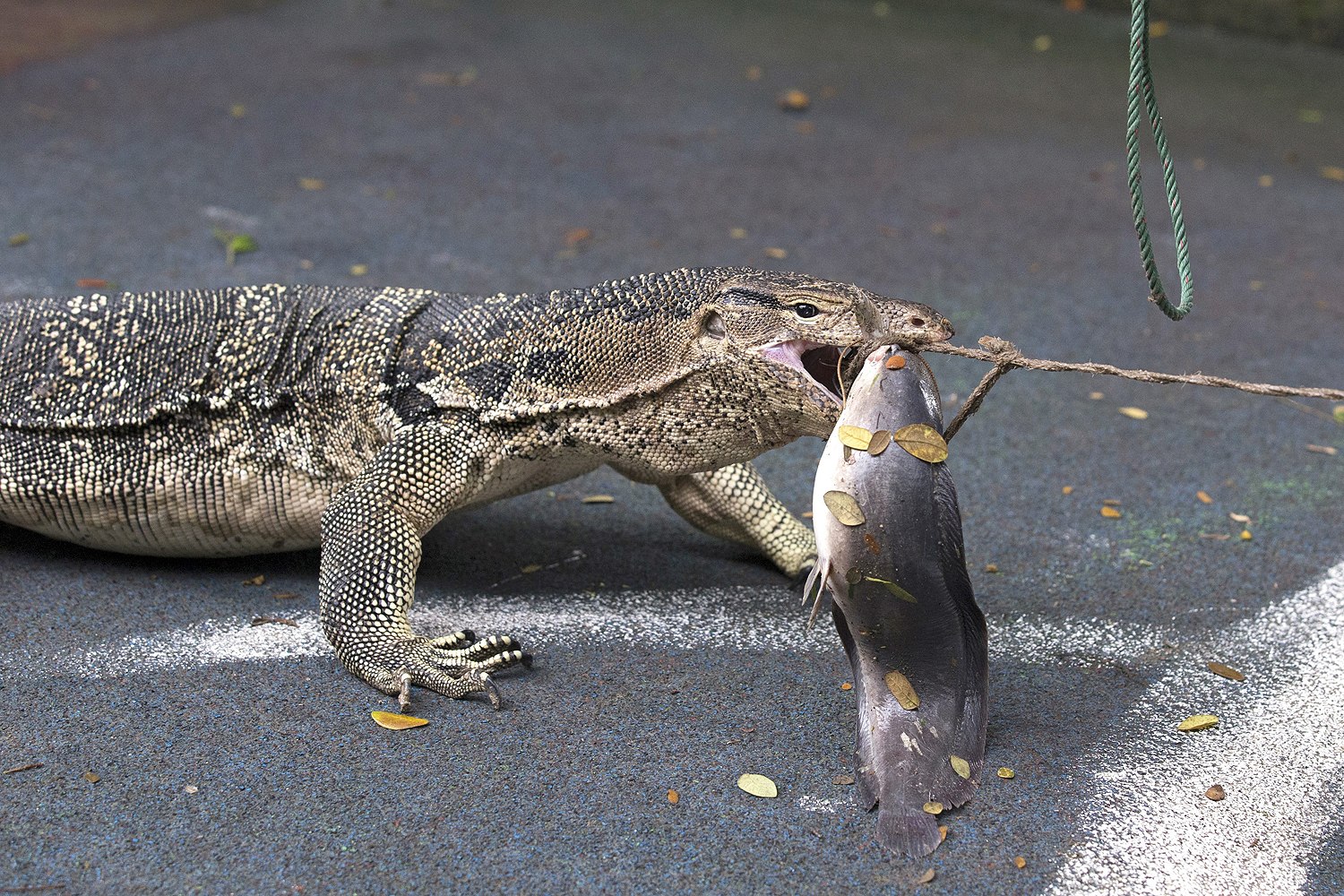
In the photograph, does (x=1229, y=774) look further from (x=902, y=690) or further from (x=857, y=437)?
(x=857, y=437)

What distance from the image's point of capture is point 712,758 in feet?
12.2

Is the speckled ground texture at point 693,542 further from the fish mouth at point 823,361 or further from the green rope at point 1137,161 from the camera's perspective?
the green rope at point 1137,161

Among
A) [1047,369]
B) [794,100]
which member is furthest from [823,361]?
[794,100]

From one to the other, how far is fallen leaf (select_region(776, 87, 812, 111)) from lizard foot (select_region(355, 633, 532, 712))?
7621mm

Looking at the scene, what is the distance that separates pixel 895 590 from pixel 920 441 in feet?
1.32

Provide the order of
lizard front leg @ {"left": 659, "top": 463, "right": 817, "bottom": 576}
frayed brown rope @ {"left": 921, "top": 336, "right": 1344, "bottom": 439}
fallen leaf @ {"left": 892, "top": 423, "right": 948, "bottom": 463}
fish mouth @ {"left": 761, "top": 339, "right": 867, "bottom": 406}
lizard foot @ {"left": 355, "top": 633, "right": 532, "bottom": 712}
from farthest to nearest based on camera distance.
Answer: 1. lizard front leg @ {"left": 659, "top": 463, "right": 817, "bottom": 576}
2. lizard foot @ {"left": 355, "top": 633, "right": 532, "bottom": 712}
3. fish mouth @ {"left": 761, "top": 339, "right": 867, "bottom": 406}
4. fallen leaf @ {"left": 892, "top": 423, "right": 948, "bottom": 463}
5. frayed brown rope @ {"left": 921, "top": 336, "right": 1344, "bottom": 439}

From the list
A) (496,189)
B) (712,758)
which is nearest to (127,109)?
(496,189)

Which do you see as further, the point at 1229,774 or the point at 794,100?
the point at 794,100

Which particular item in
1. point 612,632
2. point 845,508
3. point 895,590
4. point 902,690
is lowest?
point 612,632

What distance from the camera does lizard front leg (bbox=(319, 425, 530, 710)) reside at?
3.96 meters

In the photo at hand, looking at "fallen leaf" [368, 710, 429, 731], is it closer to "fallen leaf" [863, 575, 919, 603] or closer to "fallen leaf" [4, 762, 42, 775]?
"fallen leaf" [4, 762, 42, 775]

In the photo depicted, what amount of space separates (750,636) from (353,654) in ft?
4.33

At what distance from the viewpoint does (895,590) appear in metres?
3.43

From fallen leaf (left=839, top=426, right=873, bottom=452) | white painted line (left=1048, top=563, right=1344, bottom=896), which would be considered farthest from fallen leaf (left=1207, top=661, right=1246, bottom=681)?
fallen leaf (left=839, top=426, right=873, bottom=452)
